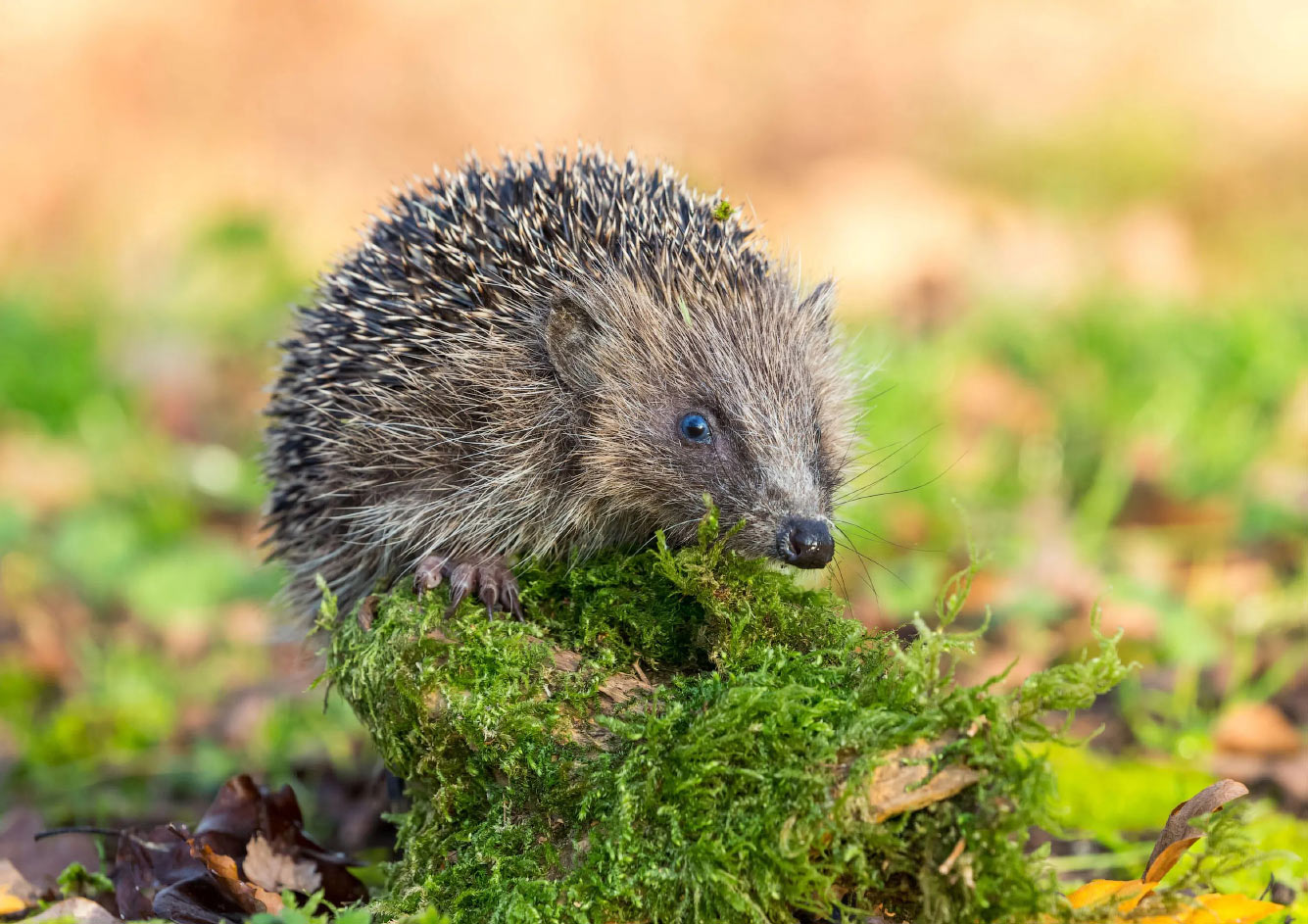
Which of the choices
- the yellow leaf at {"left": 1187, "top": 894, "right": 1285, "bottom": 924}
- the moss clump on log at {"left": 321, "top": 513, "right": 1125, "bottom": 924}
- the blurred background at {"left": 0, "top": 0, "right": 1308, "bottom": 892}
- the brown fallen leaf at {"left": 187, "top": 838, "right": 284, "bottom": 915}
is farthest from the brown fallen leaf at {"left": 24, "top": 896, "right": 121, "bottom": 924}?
the yellow leaf at {"left": 1187, "top": 894, "right": 1285, "bottom": 924}

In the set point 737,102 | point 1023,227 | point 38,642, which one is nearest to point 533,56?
point 737,102

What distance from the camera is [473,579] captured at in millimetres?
4438

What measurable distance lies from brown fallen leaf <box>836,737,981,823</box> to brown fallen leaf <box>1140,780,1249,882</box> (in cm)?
87

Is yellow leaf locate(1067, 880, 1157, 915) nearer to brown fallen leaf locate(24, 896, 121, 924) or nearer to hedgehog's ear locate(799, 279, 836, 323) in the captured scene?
hedgehog's ear locate(799, 279, 836, 323)

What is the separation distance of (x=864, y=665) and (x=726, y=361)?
1.74m

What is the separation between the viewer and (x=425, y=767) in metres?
3.75

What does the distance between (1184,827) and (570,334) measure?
2.92 metres

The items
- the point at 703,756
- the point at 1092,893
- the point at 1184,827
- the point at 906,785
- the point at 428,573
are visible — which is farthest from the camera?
the point at 428,573

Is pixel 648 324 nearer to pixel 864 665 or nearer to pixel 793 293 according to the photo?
pixel 793 293

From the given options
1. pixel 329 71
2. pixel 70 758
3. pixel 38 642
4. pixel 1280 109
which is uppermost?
pixel 1280 109

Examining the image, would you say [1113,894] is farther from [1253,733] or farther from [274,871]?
[1253,733]

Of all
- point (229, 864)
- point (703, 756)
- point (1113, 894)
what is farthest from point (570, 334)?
point (1113, 894)

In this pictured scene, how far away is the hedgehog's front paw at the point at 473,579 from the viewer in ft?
14.1

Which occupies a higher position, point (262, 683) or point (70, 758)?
point (262, 683)
